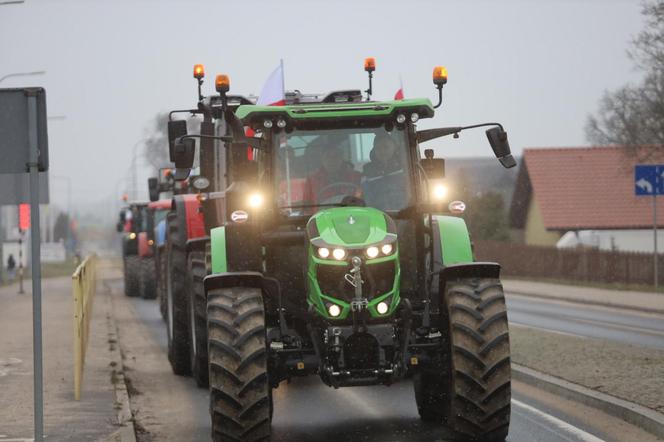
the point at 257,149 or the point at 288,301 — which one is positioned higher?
the point at 257,149

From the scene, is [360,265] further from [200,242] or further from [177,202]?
[177,202]

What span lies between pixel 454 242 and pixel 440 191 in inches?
22.2

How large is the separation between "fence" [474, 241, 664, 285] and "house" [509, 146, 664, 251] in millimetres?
5038

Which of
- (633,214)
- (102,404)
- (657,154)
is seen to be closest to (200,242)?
(102,404)

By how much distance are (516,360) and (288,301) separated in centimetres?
555

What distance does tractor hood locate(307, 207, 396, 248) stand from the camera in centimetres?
927

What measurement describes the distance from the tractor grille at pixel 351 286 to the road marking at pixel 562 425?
6.48ft

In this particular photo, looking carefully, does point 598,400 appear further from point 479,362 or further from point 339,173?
point 339,173

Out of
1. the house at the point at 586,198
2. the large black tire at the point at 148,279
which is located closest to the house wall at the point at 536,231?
the house at the point at 586,198

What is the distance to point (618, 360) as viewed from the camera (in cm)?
1419

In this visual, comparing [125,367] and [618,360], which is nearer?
[618,360]

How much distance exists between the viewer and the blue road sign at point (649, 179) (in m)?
28.3

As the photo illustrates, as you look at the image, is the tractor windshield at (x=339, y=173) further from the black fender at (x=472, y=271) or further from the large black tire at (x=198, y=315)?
the large black tire at (x=198, y=315)

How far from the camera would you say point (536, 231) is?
202ft
